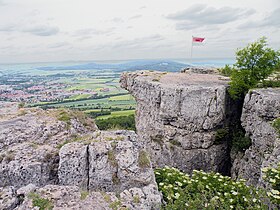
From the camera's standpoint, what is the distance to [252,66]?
21.6 m

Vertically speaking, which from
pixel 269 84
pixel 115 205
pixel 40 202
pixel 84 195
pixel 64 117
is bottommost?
pixel 115 205

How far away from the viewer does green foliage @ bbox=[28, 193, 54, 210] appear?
7.75 m

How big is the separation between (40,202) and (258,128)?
53.6 ft

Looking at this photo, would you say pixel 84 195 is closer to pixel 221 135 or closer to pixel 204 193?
pixel 204 193

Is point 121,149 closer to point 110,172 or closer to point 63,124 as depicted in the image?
point 110,172

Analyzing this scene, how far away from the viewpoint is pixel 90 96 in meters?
99.1

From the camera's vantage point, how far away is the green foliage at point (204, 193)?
9.55m

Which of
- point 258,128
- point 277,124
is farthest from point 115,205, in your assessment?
point 258,128

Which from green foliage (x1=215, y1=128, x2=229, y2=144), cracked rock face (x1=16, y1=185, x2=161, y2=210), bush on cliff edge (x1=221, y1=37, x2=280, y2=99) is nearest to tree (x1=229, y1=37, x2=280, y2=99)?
bush on cliff edge (x1=221, y1=37, x2=280, y2=99)

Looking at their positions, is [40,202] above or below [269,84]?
below

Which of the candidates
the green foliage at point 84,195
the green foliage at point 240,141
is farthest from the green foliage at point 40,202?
the green foliage at point 240,141

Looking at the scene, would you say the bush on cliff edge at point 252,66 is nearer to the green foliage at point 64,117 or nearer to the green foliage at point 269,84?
the green foliage at point 269,84

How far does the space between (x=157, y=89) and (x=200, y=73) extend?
10624 mm

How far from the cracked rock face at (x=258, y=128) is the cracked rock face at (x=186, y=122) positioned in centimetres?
221
